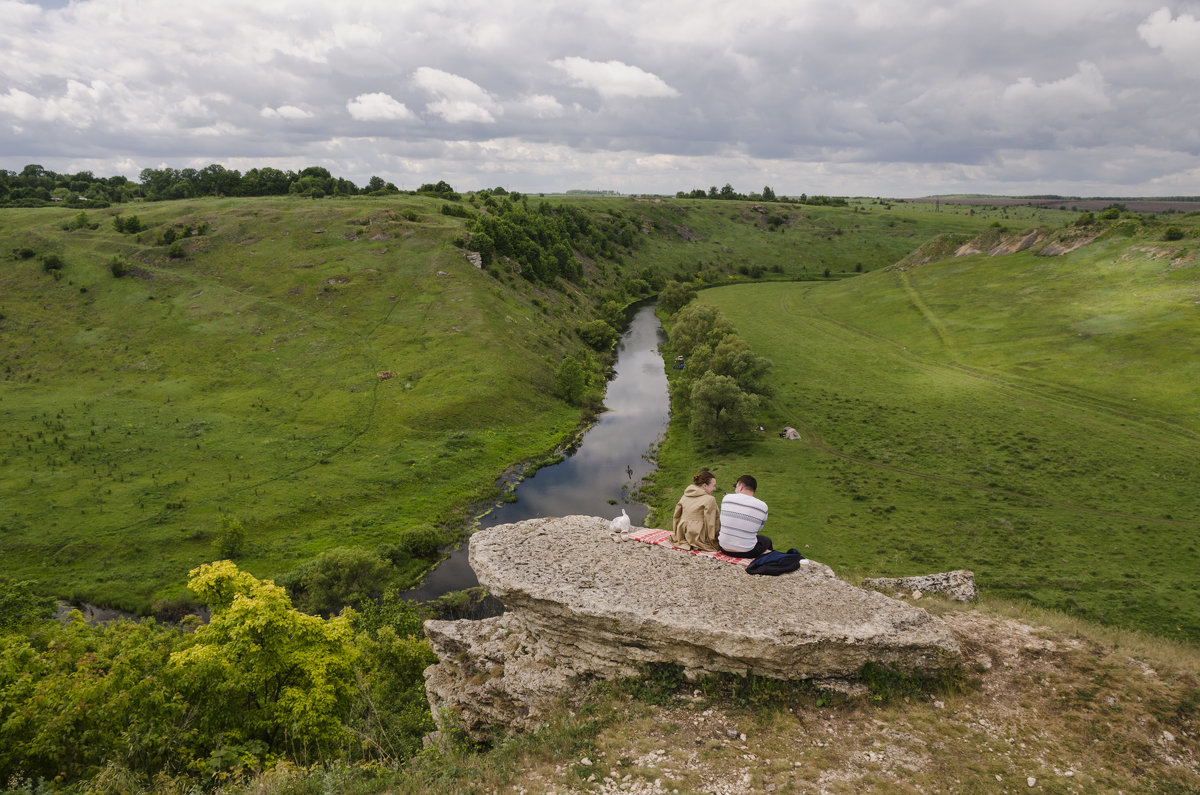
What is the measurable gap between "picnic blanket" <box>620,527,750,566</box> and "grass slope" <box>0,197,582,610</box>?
99.5 feet

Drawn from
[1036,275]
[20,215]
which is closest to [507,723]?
[1036,275]

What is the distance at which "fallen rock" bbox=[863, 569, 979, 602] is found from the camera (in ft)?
66.7

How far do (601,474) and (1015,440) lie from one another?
38.5 m

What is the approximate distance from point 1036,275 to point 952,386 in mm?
45754

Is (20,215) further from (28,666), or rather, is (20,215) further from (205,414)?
(28,666)

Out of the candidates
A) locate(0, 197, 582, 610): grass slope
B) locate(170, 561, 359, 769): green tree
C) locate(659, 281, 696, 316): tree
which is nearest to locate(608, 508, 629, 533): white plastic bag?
locate(170, 561, 359, 769): green tree

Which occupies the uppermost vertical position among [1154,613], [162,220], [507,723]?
[162,220]

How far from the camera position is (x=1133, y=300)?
73.7m

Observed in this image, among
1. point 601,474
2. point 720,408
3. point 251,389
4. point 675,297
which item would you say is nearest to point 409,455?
point 601,474

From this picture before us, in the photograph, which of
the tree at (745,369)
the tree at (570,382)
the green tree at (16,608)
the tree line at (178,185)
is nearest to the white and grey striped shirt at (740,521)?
the green tree at (16,608)

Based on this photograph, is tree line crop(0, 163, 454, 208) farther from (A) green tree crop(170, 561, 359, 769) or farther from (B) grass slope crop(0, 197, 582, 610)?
(A) green tree crop(170, 561, 359, 769)

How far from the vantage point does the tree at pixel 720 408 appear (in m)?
53.4

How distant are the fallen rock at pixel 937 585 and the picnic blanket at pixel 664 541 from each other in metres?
7.55

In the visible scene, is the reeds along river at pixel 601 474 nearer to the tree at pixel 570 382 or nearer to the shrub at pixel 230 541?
the tree at pixel 570 382
